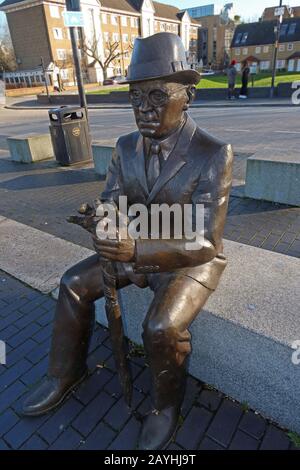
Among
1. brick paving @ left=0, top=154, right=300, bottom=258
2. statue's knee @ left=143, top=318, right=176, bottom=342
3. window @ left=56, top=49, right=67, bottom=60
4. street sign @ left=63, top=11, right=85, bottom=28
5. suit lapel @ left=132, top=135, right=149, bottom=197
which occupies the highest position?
window @ left=56, top=49, right=67, bottom=60

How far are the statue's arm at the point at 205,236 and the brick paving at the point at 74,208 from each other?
7.96 feet

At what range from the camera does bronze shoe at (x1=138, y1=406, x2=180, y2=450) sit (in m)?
2.02

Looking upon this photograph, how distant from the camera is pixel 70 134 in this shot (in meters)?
8.48

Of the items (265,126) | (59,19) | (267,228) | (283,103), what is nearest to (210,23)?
(59,19)

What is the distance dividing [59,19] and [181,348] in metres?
55.6

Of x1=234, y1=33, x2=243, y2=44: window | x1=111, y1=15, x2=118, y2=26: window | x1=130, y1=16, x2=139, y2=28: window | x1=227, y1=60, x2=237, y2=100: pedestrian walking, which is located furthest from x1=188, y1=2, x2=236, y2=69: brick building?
x1=227, y1=60, x2=237, y2=100: pedestrian walking

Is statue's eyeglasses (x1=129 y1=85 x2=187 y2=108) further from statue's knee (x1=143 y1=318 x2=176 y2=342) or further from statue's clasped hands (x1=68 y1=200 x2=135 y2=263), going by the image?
statue's knee (x1=143 y1=318 x2=176 y2=342)

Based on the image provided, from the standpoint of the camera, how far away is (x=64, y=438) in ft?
7.27

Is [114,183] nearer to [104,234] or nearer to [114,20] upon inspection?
[104,234]

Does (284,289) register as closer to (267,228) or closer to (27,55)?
(267,228)

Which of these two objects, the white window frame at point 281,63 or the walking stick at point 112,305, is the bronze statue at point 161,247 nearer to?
the walking stick at point 112,305

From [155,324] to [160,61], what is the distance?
1.45 meters

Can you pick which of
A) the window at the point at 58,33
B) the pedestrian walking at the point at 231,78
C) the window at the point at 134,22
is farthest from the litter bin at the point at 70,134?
the window at the point at 134,22

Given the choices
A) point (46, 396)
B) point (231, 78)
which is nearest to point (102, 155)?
point (46, 396)
